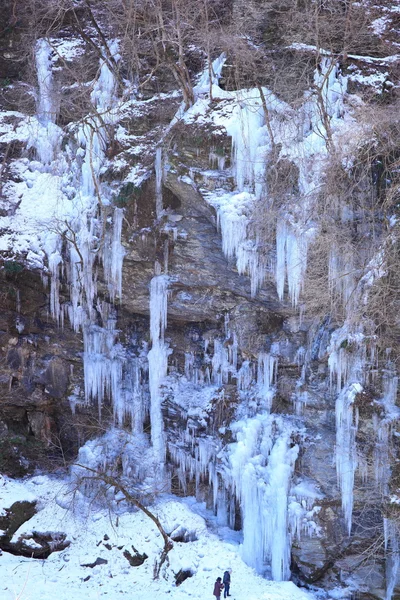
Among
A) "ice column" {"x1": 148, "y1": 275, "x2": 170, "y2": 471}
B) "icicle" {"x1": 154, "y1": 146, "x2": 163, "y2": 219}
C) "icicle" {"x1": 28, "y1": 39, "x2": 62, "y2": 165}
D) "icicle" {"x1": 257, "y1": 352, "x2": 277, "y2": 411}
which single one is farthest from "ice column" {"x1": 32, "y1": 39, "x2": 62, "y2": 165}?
"icicle" {"x1": 257, "y1": 352, "x2": 277, "y2": 411}

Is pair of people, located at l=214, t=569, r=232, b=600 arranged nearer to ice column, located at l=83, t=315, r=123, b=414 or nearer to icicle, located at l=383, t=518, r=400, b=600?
icicle, located at l=383, t=518, r=400, b=600

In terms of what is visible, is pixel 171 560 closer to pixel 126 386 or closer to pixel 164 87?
pixel 126 386

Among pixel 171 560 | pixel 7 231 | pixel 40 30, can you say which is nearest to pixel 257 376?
pixel 171 560

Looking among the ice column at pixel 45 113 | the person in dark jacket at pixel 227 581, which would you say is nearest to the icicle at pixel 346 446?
the person in dark jacket at pixel 227 581

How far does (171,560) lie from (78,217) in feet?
25.0

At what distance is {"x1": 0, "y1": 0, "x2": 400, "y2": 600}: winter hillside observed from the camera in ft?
37.8

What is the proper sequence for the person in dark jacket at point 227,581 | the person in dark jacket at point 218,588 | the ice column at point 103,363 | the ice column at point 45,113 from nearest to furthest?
the person in dark jacket at point 218,588
the person in dark jacket at point 227,581
the ice column at point 103,363
the ice column at point 45,113

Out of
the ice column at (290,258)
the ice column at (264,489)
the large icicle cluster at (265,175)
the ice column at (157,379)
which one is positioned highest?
the large icicle cluster at (265,175)

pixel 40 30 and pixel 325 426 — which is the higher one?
pixel 40 30

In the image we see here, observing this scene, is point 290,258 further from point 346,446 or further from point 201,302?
point 346,446

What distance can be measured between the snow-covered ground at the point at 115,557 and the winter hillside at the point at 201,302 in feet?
0.16

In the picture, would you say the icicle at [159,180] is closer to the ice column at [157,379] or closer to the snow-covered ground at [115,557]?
the ice column at [157,379]

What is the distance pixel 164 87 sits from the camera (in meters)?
14.5

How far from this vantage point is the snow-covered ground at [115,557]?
36.8ft
